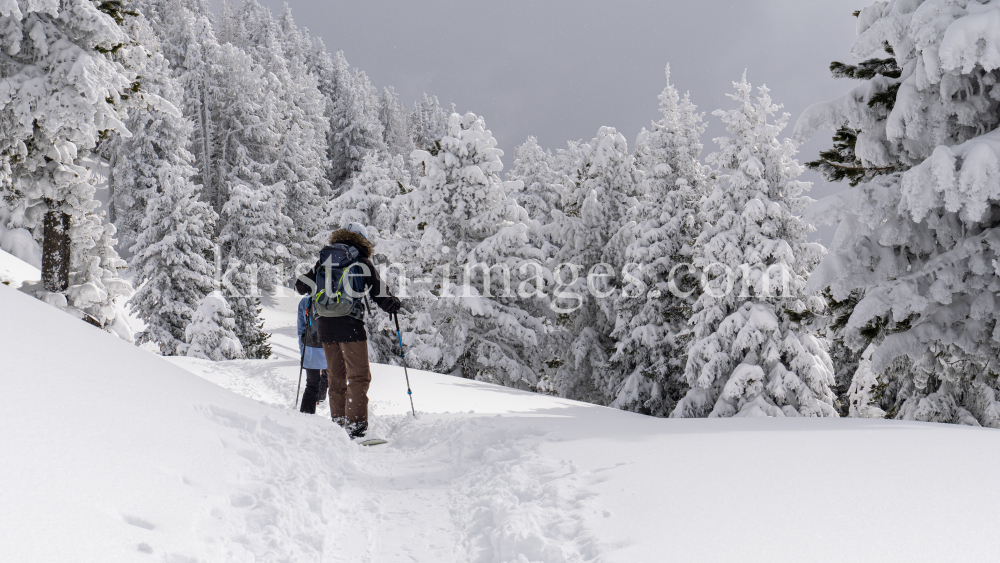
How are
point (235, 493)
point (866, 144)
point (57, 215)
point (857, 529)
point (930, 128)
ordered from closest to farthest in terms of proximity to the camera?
point (857, 529)
point (235, 493)
point (930, 128)
point (866, 144)
point (57, 215)

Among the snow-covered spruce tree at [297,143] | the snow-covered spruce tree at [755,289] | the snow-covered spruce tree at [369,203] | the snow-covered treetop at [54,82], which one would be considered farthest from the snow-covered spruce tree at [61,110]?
the snow-covered spruce tree at [297,143]

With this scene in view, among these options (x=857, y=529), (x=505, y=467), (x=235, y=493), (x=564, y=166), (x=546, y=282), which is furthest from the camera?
(x=564, y=166)

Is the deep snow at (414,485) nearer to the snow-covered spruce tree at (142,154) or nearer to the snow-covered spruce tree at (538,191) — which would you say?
the snow-covered spruce tree at (538,191)

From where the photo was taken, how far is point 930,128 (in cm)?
735

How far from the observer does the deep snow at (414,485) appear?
2410 mm

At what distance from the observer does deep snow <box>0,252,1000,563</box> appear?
2410 mm

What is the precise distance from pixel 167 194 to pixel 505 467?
23.9 m

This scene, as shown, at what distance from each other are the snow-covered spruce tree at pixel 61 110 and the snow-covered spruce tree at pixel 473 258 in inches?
411

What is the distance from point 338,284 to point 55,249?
772 centimetres

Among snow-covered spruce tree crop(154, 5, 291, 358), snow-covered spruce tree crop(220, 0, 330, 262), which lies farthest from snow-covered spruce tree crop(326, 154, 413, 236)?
snow-covered spruce tree crop(154, 5, 291, 358)

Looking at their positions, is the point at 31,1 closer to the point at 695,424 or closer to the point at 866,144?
the point at 695,424

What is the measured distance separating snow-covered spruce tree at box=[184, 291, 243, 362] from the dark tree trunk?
9.78 meters

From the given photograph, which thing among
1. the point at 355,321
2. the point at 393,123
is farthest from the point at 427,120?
the point at 355,321

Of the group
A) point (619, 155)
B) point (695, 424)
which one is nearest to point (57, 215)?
point (695, 424)
